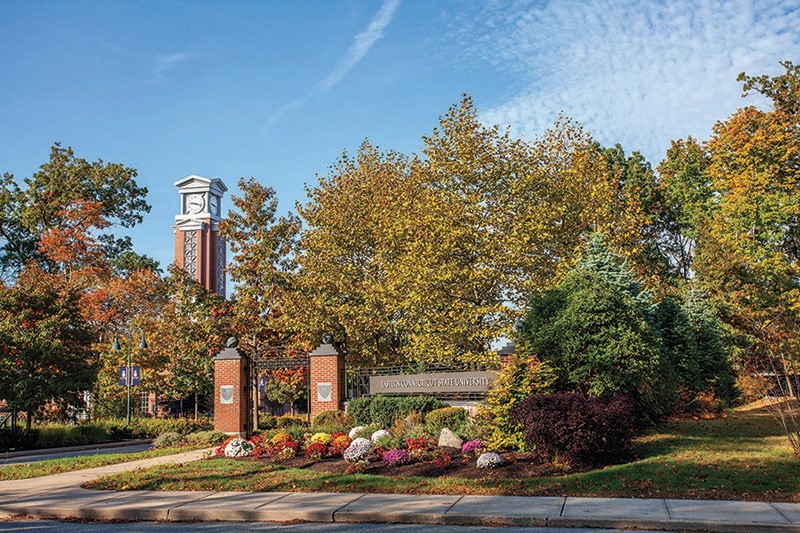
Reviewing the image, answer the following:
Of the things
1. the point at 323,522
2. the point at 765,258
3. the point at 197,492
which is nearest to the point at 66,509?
the point at 197,492

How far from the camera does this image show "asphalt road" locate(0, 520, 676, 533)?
9.67m

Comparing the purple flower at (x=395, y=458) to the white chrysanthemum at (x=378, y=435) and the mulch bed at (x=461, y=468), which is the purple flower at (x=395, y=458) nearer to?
the mulch bed at (x=461, y=468)

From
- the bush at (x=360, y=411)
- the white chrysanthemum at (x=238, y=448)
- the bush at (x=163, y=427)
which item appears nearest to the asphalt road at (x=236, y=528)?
the white chrysanthemum at (x=238, y=448)

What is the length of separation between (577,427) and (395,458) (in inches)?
151

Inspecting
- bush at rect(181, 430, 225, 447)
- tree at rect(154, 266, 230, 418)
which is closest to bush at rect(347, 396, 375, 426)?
bush at rect(181, 430, 225, 447)

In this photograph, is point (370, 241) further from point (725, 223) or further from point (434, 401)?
point (725, 223)

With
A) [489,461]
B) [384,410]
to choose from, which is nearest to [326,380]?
[384,410]

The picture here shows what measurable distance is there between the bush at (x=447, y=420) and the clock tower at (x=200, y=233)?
6449 cm

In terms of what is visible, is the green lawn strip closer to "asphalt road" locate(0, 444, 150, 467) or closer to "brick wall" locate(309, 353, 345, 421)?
"asphalt road" locate(0, 444, 150, 467)

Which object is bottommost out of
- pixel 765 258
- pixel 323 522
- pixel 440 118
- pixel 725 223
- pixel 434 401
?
pixel 323 522

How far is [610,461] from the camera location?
13867mm

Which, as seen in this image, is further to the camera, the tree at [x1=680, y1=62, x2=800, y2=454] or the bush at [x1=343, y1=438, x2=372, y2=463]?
the tree at [x1=680, y1=62, x2=800, y2=454]

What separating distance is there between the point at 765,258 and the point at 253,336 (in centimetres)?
2302

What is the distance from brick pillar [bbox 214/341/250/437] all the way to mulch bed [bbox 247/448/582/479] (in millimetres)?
9355
